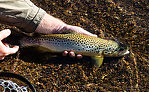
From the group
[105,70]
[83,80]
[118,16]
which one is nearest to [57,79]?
[83,80]

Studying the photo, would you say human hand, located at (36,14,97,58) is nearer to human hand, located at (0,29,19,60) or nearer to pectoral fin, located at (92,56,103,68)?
pectoral fin, located at (92,56,103,68)

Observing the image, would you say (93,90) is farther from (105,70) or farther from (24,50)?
(24,50)

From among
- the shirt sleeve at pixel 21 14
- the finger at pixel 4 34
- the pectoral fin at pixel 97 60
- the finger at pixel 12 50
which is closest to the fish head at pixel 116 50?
the pectoral fin at pixel 97 60

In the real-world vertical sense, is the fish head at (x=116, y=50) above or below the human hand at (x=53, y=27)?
below

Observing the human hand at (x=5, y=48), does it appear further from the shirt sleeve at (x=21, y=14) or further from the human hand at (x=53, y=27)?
the human hand at (x=53, y=27)

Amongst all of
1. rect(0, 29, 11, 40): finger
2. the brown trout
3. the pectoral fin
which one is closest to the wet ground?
the pectoral fin

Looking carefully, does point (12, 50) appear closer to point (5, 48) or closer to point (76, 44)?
point (5, 48)
